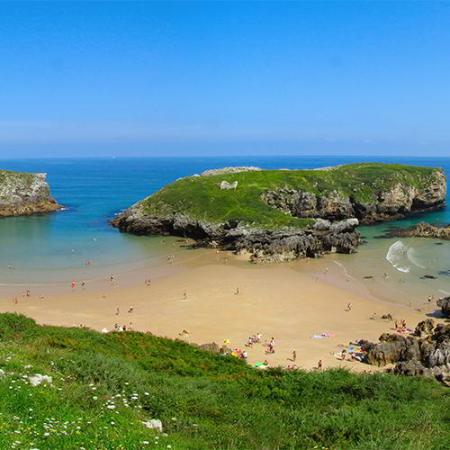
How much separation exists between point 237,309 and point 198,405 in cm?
2555

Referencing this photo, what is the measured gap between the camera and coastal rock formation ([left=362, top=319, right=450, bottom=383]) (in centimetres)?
2564

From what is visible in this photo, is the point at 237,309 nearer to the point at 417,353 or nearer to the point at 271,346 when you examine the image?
the point at 271,346

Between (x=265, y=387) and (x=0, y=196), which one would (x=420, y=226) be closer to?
(x=265, y=387)

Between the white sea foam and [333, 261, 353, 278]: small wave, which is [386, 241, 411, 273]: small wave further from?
[333, 261, 353, 278]: small wave

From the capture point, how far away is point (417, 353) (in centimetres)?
2848

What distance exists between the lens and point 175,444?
1009 centimetres

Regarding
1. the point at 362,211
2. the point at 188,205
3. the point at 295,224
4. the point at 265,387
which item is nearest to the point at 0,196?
the point at 188,205

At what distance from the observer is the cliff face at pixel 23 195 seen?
89750mm

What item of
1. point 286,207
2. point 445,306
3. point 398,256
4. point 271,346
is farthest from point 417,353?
point 286,207

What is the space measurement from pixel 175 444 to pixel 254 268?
43053 mm

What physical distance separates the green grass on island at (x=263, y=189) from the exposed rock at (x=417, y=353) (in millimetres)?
34578

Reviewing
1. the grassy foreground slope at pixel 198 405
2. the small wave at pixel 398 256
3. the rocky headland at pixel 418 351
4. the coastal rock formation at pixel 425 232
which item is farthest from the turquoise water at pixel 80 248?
the grassy foreground slope at pixel 198 405

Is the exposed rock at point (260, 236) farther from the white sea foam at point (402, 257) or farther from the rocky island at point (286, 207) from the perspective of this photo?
the white sea foam at point (402, 257)

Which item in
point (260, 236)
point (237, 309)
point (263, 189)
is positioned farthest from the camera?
point (263, 189)
